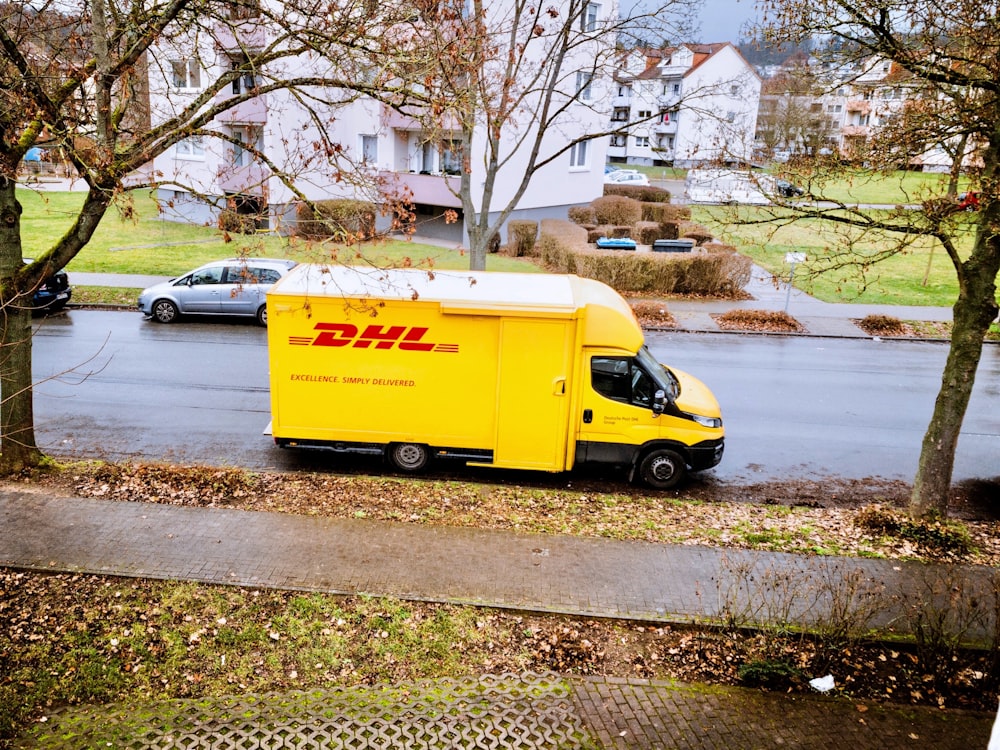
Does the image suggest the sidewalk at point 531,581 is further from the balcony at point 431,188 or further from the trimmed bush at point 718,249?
the balcony at point 431,188

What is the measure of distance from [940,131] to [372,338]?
7.16m

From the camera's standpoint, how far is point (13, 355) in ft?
31.2

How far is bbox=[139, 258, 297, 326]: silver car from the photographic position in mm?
19484

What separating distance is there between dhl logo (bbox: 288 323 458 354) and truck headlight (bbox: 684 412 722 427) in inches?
135

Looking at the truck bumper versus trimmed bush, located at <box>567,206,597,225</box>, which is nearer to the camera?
the truck bumper

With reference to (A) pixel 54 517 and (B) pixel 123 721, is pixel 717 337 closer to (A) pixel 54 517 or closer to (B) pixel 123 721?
(A) pixel 54 517

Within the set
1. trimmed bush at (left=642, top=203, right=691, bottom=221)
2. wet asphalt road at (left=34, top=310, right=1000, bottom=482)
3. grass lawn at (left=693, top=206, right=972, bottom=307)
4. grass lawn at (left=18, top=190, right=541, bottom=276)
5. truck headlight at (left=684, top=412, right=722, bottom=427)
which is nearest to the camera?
truck headlight at (left=684, top=412, right=722, bottom=427)

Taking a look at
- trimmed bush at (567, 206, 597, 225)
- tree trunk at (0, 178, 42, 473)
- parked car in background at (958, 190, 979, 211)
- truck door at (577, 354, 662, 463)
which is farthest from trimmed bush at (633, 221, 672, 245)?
tree trunk at (0, 178, 42, 473)

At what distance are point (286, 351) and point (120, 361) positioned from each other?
7.50 meters

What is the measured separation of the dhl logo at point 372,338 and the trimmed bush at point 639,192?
103ft

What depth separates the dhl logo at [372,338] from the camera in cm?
1055

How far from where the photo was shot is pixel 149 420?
522 inches

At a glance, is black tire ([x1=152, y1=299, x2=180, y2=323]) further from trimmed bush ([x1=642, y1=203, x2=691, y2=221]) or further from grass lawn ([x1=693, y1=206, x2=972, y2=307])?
trimmed bush ([x1=642, y1=203, x2=691, y2=221])

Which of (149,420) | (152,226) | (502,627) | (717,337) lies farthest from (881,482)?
(152,226)
